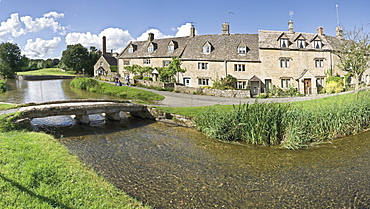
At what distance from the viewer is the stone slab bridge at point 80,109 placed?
17.7 metres

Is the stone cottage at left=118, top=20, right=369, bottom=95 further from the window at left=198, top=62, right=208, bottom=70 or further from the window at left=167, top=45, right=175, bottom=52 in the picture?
the window at left=167, top=45, right=175, bottom=52

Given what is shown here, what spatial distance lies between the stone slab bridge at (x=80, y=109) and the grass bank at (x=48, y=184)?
24.4 feet

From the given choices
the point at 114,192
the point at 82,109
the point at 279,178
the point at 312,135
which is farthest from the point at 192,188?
the point at 82,109

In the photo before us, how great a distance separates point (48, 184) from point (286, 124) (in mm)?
12838

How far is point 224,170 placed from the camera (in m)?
11.5

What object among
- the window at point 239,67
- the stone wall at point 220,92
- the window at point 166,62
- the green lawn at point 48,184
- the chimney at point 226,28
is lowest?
the green lawn at point 48,184

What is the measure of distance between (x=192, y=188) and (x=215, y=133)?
23.2 feet

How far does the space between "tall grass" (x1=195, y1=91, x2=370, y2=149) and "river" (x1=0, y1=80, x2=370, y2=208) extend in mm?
640

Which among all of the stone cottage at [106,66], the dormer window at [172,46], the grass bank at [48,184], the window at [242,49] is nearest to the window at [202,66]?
the window at [242,49]

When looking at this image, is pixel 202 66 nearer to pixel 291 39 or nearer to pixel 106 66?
pixel 291 39

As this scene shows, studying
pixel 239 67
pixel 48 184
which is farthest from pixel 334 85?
pixel 48 184

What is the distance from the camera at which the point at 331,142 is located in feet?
50.4

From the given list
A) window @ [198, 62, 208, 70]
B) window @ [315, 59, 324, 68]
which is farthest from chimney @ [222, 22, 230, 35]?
window @ [315, 59, 324, 68]

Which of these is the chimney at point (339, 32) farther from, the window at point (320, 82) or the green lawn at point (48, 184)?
the green lawn at point (48, 184)
